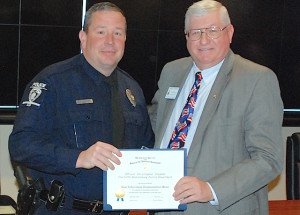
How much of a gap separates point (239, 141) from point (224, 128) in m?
0.09

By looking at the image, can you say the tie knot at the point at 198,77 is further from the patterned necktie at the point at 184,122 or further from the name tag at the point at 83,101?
the name tag at the point at 83,101

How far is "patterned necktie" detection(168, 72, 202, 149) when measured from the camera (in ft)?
9.95

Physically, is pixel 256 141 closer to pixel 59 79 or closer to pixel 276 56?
pixel 59 79

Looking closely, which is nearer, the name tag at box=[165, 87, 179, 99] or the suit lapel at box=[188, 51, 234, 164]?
the suit lapel at box=[188, 51, 234, 164]

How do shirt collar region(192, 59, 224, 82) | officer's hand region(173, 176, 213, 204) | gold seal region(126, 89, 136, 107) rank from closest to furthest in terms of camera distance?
officer's hand region(173, 176, 213, 204)
shirt collar region(192, 59, 224, 82)
gold seal region(126, 89, 136, 107)

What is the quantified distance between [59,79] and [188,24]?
638 mm

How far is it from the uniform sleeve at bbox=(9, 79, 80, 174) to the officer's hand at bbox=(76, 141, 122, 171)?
74 mm

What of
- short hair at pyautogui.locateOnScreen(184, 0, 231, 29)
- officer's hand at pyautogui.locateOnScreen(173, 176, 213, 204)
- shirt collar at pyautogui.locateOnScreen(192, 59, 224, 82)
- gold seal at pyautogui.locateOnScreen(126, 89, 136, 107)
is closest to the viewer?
officer's hand at pyautogui.locateOnScreen(173, 176, 213, 204)

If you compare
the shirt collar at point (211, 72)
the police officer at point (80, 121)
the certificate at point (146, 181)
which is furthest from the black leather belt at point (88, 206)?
the shirt collar at point (211, 72)

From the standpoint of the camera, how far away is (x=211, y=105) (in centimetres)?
297

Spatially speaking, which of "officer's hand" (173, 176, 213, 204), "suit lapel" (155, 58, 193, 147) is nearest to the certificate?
"officer's hand" (173, 176, 213, 204)

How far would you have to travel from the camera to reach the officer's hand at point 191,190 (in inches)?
109

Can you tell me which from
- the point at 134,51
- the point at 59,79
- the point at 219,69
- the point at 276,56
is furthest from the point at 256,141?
the point at 276,56

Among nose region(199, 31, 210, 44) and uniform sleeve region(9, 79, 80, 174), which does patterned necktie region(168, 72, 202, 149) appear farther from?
uniform sleeve region(9, 79, 80, 174)
